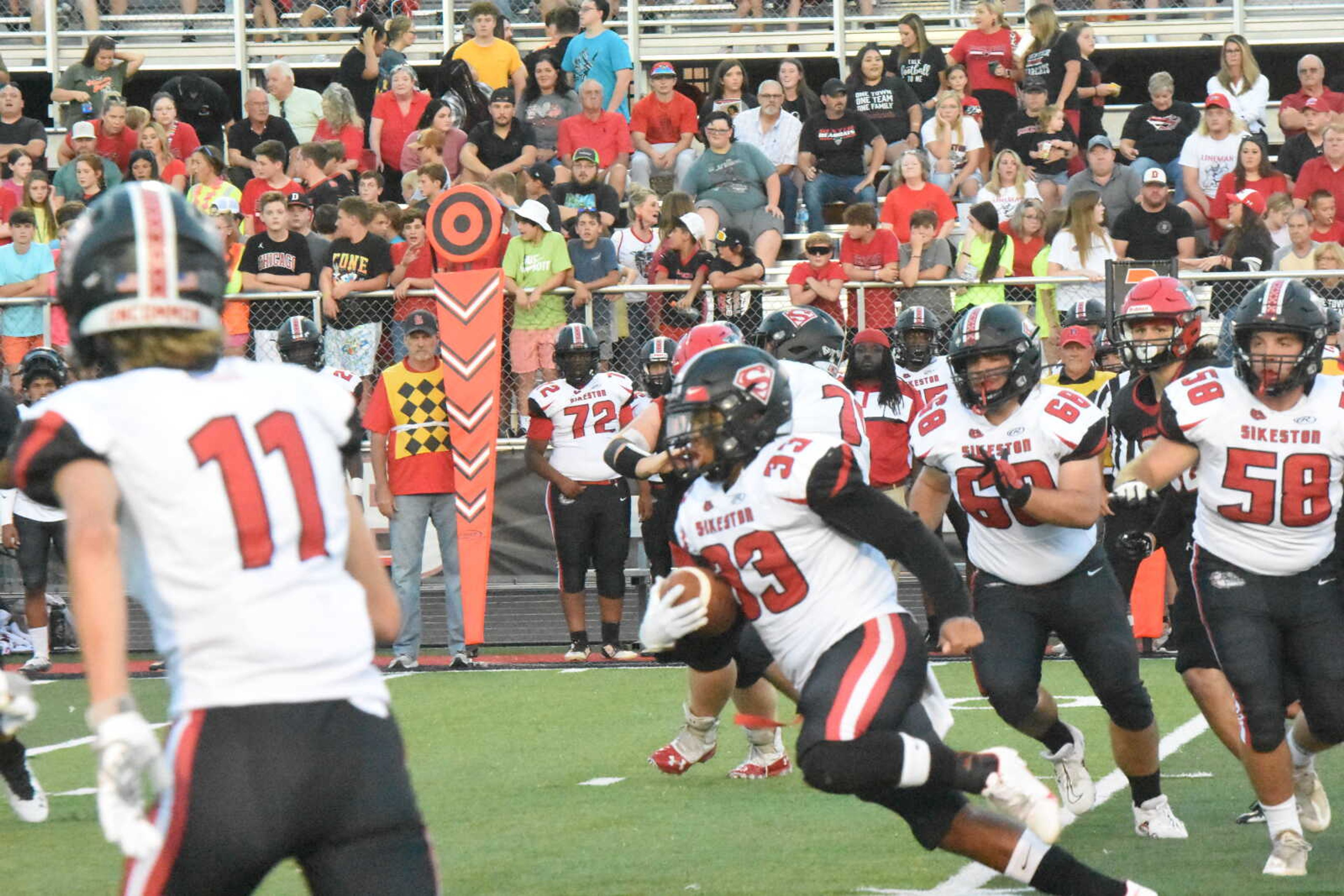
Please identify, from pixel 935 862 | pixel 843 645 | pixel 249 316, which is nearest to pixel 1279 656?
pixel 935 862

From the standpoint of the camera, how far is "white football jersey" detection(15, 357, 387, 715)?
3.09 meters

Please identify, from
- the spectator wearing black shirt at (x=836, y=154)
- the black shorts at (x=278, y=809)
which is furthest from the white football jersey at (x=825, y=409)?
the spectator wearing black shirt at (x=836, y=154)

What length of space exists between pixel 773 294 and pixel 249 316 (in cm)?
355

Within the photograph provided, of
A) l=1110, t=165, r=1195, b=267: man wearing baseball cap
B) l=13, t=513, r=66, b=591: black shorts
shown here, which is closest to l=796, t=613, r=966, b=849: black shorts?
l=13, t=513, r=66, b=591: black shorts

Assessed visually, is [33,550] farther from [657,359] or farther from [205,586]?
[205,586]

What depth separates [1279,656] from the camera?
5797 mm

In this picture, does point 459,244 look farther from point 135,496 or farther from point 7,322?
point 135,496

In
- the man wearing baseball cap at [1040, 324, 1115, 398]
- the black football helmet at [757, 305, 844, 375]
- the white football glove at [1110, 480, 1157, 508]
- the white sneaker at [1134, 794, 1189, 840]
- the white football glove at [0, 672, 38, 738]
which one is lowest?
the white sneaker at [1134, 794, 1189, 840]

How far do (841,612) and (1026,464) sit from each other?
1.82m

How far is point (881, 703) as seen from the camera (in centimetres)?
463

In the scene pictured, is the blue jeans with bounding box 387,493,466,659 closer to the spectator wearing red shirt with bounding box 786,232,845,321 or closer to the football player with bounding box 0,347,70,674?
the football player with bounding box 0,347,70,674

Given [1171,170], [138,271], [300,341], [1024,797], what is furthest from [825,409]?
[1171,170]

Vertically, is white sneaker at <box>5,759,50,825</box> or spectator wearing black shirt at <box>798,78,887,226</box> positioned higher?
spectator wearing black shirt at <box>798,78,887,226</box>

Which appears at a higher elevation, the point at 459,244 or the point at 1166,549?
the point at 459,244
